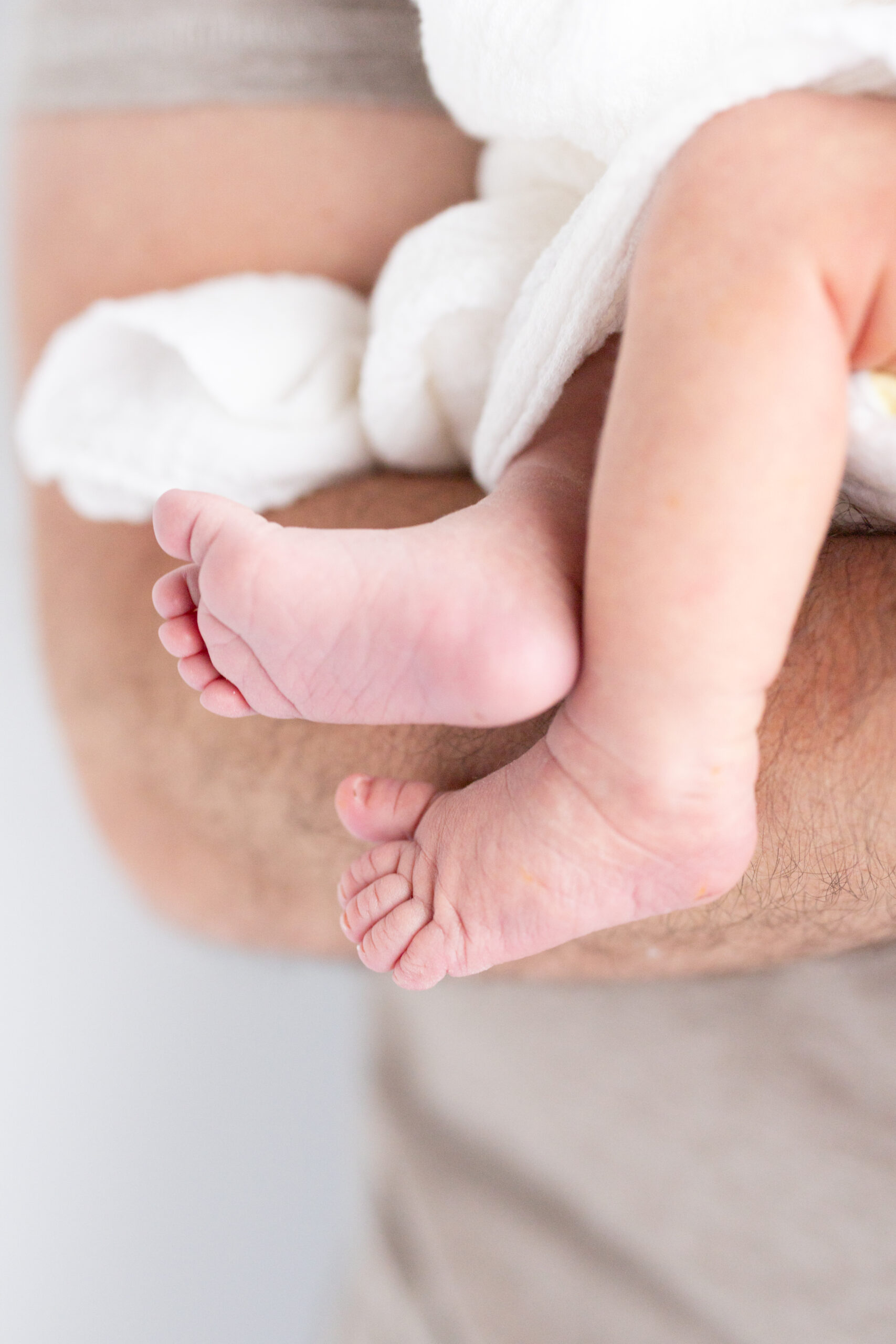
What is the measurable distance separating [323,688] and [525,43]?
1.20 feet

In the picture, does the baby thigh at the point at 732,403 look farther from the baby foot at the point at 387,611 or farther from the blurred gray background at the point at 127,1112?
the blurred gray background at the point at 127,1112

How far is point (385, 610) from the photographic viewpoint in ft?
1.45

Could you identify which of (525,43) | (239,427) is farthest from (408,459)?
(525,43)

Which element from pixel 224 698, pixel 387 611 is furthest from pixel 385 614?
pixel 224 698

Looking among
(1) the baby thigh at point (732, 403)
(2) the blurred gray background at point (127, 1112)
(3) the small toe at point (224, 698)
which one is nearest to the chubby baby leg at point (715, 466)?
(1) the baby thigh at point (732, 403)

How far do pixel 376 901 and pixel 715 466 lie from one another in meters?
0.25

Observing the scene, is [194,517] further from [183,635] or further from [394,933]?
[394,933]

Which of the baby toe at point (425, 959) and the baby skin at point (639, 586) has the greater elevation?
the baby skin at point (639, 586)

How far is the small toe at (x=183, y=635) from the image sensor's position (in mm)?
493

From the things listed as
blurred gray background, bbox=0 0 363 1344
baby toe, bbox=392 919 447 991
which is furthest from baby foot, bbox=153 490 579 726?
blurred gray background, bbox=0 0 363 1344

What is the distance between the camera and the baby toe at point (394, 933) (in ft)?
1.61

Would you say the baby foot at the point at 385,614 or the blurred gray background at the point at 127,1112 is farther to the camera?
the blurred gray background at the point at 127,1112

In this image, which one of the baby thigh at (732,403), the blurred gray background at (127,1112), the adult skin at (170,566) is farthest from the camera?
the blurred gray background at (127,1112)

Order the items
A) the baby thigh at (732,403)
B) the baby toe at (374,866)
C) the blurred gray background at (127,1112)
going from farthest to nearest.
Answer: the blurred gray background at (127,1112), the baby toe at (374,866), the baby thigh at (732,403)
